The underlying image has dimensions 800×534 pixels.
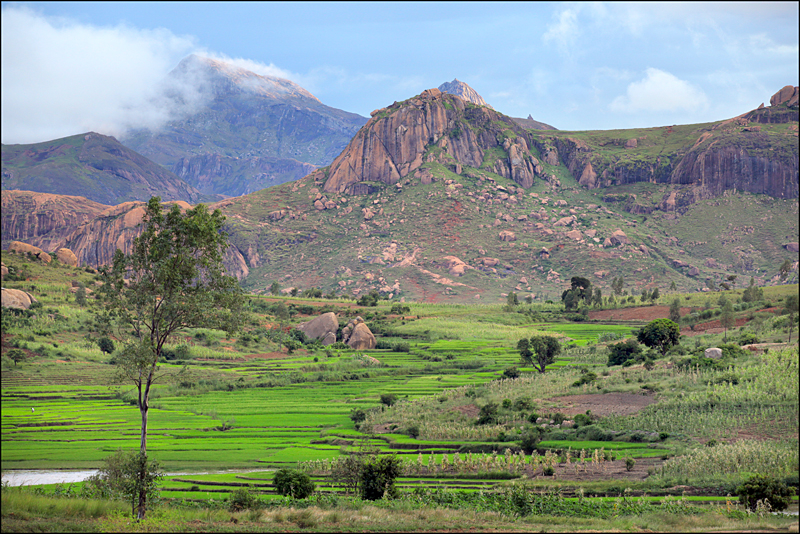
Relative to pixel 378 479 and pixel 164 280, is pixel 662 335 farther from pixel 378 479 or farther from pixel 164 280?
pixel 164 280

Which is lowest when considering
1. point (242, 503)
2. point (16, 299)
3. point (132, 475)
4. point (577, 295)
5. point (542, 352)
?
point (542, 352)

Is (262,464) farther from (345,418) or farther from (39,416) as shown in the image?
(39,416)

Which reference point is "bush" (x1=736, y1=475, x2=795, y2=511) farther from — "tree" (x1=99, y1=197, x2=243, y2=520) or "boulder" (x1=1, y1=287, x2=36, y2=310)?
"boulder" (x1=1, y1=287, x2=36, y2=310)

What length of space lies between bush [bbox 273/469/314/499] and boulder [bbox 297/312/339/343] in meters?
69.8

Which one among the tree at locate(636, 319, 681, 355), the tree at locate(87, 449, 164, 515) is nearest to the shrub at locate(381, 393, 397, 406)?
the tree at locate(87, 449, 164, 515)

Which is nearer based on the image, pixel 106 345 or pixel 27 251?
pixel 106 345

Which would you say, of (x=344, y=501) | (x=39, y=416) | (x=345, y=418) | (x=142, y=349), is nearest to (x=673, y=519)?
(x=344, y=501)

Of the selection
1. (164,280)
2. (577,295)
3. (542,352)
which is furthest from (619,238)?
(164,280)

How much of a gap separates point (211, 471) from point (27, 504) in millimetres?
17785

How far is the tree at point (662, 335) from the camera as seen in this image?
68438 mm

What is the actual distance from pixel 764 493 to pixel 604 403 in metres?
24.2

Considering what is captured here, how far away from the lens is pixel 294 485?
91.4 ft

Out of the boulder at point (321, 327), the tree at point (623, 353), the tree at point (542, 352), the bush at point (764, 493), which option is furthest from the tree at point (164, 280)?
the boulder at point (321, 327)

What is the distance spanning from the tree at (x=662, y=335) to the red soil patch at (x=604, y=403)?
73.6 feet
